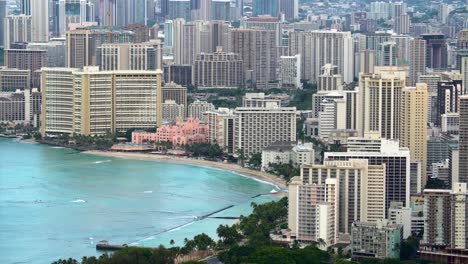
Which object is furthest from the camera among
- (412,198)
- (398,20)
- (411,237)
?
(398,20)

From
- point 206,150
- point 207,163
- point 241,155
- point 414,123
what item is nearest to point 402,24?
point 206,150

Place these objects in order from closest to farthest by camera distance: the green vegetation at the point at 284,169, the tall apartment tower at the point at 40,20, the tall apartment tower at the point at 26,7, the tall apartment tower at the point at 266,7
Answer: the green vegetation at the point at 284,169 < the tall apartment tower at the point at 40,20 < the tall apartment tower at the point at 26,7 < the tall apartment tower at the point at 266,7

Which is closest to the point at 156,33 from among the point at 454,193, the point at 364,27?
the point at 364,27

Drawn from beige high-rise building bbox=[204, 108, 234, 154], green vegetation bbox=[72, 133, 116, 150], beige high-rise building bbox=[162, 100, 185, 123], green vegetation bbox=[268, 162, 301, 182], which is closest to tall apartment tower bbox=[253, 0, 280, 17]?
beige high-rise building bbox=[162, 100, 185, 123]

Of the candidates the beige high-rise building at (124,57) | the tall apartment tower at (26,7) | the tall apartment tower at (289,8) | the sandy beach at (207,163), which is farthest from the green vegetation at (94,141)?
the tall apartment tower at (289,8)

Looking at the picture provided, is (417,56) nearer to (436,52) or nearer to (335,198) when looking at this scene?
(436,52)

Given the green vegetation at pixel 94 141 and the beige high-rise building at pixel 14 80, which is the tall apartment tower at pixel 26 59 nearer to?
the beige high-rise building at pixel 14 80

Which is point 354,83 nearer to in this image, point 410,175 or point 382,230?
point 410,175
